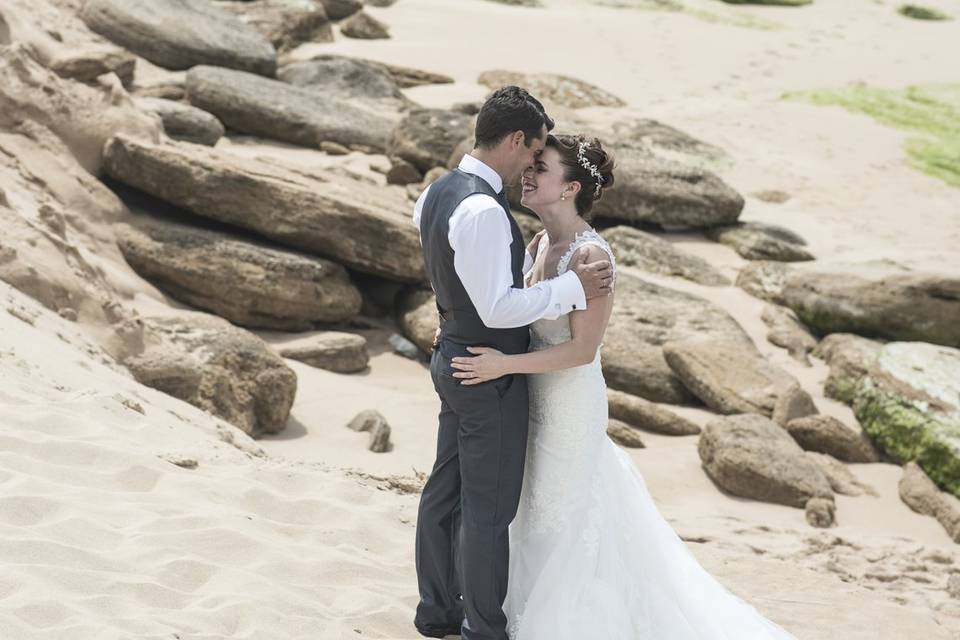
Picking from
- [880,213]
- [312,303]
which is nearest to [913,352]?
[312,303]

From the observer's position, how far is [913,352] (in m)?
11.1

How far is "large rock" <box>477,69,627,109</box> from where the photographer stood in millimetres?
20922

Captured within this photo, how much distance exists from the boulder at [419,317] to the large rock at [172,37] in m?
7.41

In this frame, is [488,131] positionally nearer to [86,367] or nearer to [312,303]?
[86,367]

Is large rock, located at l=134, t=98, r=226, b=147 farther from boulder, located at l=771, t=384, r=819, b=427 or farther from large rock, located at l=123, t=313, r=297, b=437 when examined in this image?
boulder, located at l=771, t=384, r=819, b=427

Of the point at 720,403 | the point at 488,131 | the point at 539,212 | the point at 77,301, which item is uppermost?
the point at 488,131

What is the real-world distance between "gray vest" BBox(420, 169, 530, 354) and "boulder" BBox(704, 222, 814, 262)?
34.9ft

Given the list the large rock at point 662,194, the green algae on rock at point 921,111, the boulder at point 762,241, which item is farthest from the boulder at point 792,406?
the green algae on rock at point 921,111

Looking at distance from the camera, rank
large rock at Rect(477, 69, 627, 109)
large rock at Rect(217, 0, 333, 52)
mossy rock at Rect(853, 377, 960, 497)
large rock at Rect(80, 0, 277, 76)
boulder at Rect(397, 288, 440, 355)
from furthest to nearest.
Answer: large rock at Rect(217, 0, 333, 52)
large rock at Rect(477, 69, 627, 109)
large rock at Rect(80, 0, 277, 76)
boulder at Rect(397, 288, 440, 355)
mossy rock at Rect(853, 377, 960, 497)

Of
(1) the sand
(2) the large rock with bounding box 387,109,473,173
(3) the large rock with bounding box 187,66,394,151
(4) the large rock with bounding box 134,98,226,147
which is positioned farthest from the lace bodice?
(3) the large rock with bounding box 187,66,394,151

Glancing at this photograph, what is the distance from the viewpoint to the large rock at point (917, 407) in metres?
9.88

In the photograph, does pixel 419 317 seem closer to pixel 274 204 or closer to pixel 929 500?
pixel 274 204

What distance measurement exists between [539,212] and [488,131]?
0.52 meters

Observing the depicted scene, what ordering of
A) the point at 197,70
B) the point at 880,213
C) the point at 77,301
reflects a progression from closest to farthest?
the point at 77,301 < the point at 197,70 < the point at 880,213
